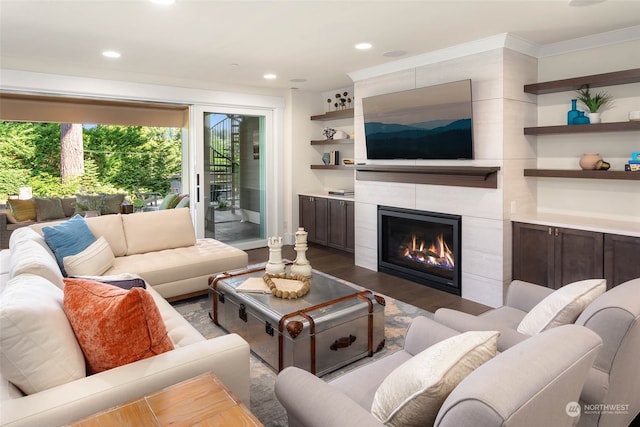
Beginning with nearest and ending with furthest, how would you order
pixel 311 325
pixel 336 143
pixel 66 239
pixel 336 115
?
pixel 311 325, pixel 66 239, pixel 336 115, pixel 336 143

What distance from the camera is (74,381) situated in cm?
147

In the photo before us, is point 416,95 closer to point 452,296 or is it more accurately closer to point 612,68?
point 612,68

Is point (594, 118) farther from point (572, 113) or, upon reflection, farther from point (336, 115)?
point (336, 115)

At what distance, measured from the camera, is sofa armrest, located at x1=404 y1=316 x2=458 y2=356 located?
1.93 m

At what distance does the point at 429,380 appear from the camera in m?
1.20

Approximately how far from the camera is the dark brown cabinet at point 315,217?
20.5ft

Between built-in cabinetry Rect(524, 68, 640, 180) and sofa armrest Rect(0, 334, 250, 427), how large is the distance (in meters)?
3.34

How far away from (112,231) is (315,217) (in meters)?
3.05

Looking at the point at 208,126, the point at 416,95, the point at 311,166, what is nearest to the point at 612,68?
the point at 416,95

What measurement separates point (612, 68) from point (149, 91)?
4.99 metres

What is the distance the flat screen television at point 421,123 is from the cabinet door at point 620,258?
1.38 m

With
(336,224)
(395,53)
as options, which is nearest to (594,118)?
(395,53)

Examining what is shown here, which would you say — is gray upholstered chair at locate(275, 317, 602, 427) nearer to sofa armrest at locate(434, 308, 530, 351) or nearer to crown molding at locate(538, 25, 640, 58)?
sofa armrest at locate(434, 308, 530, 351)
